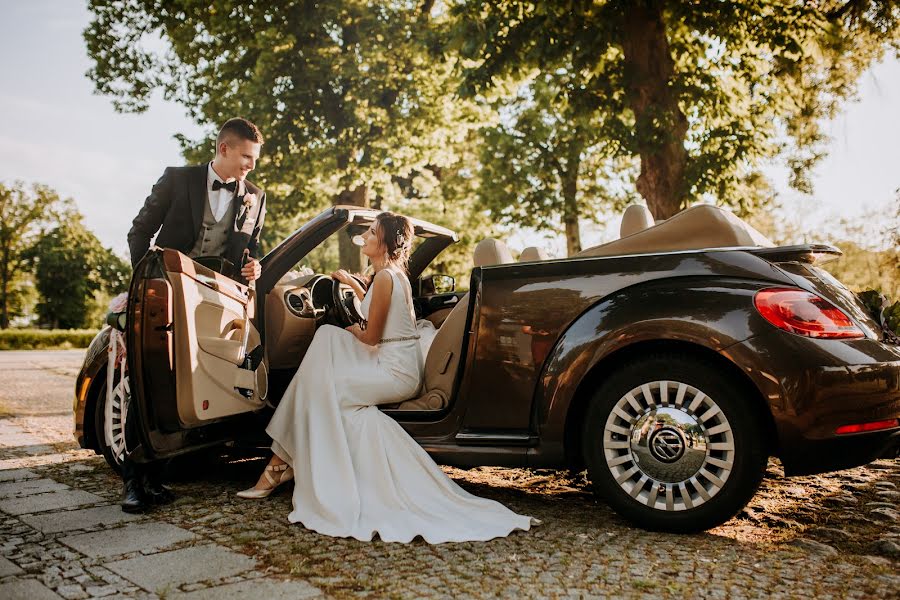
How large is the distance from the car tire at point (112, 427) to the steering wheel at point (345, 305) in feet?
4.42

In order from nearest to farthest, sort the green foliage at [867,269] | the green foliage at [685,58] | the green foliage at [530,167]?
the green foliage at [685,58] → the green foliage at [867,269] → the green foliage at [530,167]

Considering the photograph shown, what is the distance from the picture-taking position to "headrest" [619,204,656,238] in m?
4.78

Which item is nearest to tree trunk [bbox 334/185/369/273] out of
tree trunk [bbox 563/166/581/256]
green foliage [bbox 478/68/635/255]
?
green foliage [bbox 478/68/635/255]

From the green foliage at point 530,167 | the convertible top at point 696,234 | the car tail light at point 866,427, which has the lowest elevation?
the car tail light at point 866,427

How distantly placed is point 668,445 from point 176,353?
2.36 metres

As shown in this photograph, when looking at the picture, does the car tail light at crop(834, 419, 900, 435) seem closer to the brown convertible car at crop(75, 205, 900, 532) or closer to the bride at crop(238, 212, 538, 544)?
the brown convertible car at crop(75, 205, 900, 532)

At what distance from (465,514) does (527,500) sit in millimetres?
745

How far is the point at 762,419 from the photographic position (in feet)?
11.8

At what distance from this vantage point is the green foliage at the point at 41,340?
99.3 feet

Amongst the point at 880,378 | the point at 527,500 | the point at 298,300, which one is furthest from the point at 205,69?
the point at 880,378

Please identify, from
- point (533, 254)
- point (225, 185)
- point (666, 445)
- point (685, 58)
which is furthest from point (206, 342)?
point (685, 58)

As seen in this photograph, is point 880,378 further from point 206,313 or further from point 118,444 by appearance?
point 118,444

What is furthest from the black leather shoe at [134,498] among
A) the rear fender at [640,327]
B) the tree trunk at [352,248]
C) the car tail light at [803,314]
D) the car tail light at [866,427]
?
the tree trunk at [352,248]

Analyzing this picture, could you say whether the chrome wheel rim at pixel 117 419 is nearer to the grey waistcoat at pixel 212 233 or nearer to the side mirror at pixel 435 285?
the grey waistcoat at pixel 212 233
